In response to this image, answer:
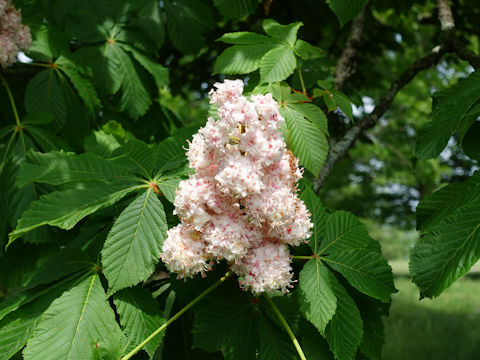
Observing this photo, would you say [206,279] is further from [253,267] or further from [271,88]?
[271,88]

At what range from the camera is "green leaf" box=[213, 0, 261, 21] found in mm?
2248

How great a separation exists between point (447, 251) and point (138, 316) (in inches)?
35.5

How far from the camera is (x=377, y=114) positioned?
2.59 meters

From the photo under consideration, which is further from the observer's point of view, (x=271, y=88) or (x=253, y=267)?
(x=271, y=88)

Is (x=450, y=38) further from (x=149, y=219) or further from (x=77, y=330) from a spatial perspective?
(x=77, y=330)

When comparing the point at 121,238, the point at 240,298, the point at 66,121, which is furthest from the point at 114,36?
the point at 240,298

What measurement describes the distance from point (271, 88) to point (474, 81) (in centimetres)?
68

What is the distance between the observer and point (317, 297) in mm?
1259

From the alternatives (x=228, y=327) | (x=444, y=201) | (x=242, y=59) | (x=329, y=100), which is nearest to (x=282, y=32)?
(x=242, y=59)

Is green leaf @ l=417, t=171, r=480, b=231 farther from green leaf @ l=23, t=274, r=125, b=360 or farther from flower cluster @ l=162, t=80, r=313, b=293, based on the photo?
green leaf @ l=23, t=274, r=125, b=360

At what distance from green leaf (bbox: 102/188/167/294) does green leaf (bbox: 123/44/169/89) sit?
4.20 feet

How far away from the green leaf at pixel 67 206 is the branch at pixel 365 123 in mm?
1101

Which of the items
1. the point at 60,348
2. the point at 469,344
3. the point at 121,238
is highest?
the point at 121,238

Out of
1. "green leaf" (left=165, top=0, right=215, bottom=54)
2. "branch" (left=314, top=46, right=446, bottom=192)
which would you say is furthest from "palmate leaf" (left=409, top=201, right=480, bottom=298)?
"green leaf" (left=165, top=0, right=215, bottom=54)
